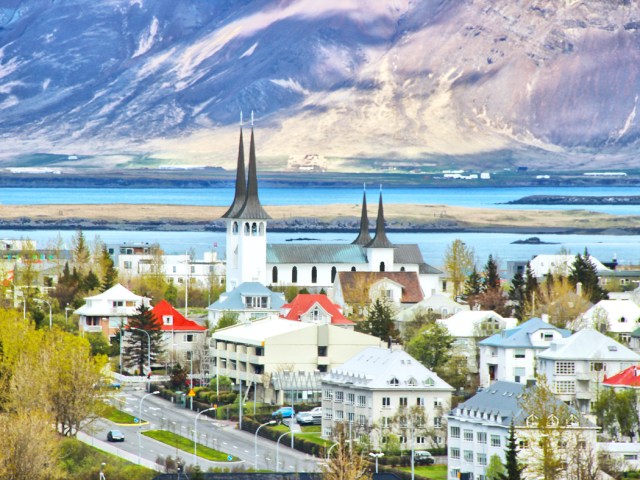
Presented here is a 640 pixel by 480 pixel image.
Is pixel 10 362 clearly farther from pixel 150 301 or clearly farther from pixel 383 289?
pixel 383 289

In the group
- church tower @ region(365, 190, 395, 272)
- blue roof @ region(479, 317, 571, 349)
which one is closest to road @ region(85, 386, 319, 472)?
blue roof @ region(479, 317, 571, 349)

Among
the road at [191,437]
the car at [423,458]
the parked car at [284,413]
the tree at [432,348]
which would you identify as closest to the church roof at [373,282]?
the tree at [432,348]

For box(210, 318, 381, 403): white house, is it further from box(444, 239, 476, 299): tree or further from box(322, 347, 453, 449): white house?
box(444, 239, 476, 299): tree

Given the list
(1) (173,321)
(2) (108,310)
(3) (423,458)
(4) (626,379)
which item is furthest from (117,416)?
(2) (108,310)

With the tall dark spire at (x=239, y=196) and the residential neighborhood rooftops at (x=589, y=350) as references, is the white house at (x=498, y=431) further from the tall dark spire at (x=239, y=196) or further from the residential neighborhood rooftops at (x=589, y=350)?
the tall dark spire at (x=239, y=196)

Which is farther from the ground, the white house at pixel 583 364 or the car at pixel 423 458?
the white house at pixel 583 364

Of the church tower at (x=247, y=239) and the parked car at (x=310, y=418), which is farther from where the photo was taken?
the church tower at (x=247, y=239)

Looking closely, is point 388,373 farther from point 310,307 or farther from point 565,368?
point 310,307
